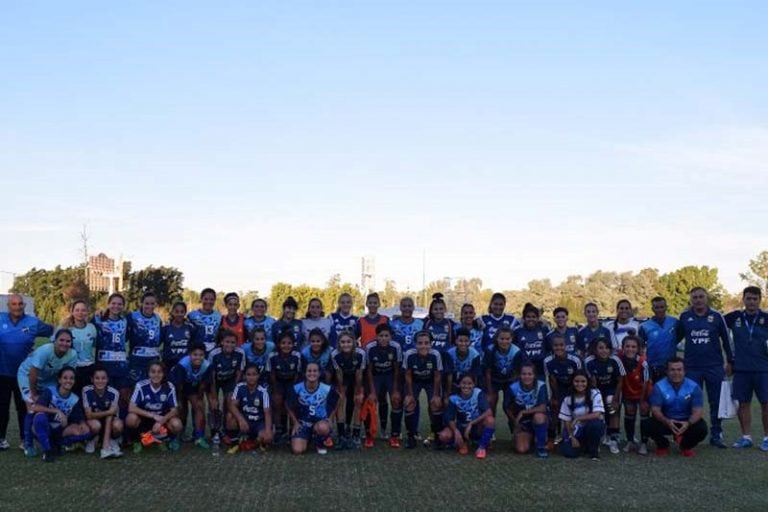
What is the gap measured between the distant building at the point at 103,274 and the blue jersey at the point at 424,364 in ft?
111

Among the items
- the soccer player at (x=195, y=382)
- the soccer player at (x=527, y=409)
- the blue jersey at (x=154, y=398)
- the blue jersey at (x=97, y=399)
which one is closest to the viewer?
the blue jersey at (x=97, y=399)

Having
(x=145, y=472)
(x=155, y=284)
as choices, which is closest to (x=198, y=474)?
(x=145, y=472)

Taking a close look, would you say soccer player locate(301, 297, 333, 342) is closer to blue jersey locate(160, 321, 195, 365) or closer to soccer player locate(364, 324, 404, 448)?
soccer player locate(364, 324, 404, 448)

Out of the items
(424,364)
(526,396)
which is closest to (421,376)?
(424,364)

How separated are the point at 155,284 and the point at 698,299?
127ft

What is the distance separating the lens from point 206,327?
876 cm

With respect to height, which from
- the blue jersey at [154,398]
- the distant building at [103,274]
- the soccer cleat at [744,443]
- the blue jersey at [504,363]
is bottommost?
the soccer cleat at [744,443]

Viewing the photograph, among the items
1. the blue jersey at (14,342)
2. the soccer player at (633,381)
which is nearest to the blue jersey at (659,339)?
the soccer player at (633,381)

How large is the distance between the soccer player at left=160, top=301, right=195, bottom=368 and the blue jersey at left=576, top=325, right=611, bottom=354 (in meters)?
4.48

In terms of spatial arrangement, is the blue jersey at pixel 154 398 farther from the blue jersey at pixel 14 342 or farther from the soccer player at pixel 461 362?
the soccer player at pixel 461 362

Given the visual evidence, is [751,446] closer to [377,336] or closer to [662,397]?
[662,397]

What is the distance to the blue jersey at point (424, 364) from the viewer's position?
825 centimetres

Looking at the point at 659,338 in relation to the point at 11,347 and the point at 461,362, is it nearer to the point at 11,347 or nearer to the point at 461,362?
the point at 461,362

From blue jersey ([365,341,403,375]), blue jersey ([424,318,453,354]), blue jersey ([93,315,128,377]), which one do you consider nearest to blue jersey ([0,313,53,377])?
blue jersey ([93,315,128,377])
